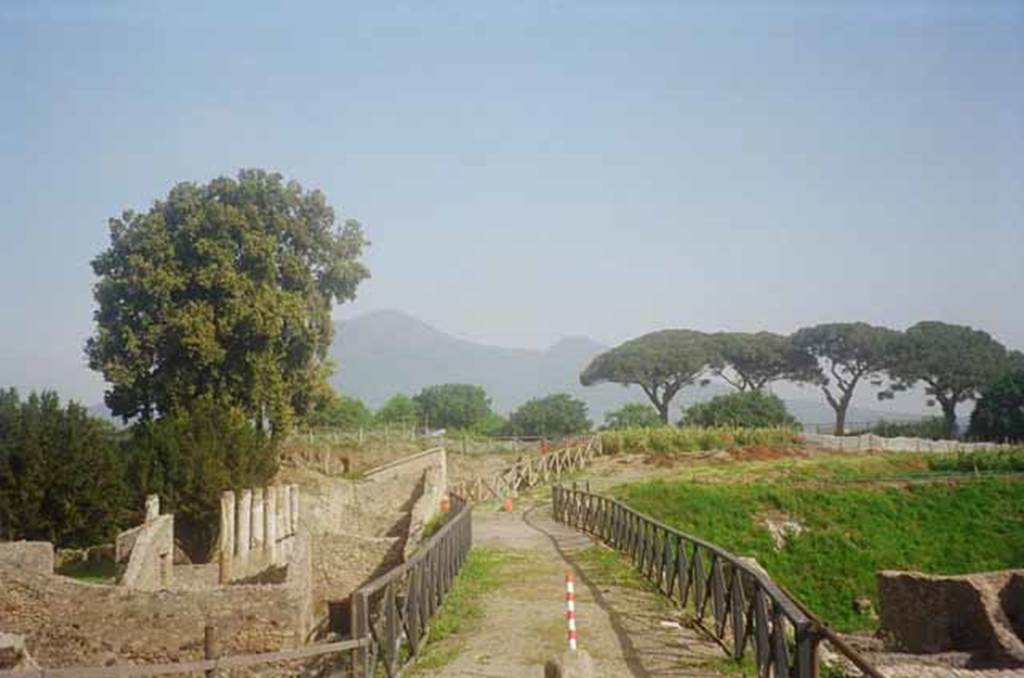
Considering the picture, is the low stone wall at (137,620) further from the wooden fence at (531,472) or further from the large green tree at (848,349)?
the large green tree at (848,349)

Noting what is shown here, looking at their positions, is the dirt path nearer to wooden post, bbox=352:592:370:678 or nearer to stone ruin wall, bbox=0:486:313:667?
wooden post, bbox=352:592:370:678

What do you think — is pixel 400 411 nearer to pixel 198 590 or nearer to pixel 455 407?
pixel 455 407

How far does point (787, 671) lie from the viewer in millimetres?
8242

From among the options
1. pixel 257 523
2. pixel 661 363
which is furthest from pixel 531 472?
pixel 661 363

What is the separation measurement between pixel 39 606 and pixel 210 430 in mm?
14947

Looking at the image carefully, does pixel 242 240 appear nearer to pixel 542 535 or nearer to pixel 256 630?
pixel 542 535

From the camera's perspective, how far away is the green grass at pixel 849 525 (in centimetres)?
2936

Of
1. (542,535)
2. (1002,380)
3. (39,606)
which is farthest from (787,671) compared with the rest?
(1002,380)

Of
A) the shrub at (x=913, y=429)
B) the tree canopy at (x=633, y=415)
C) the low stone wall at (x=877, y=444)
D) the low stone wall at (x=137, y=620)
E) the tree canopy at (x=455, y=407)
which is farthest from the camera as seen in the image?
the tree canopy at (x=455, y=407)

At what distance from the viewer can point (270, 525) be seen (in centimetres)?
2664

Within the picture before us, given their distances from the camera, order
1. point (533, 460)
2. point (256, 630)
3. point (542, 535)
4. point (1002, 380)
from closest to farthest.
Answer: point (256, 630), point (542, 535), point (533, 460), point (1002, 380)

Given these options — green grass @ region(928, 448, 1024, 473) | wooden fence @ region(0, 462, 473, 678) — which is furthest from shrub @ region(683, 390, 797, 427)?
wooden fence @ region(0, 462, 473, 678)

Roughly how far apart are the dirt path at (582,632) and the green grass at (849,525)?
43.1ft

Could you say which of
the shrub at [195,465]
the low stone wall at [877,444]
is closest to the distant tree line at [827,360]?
the low stone wall at [877,444]
